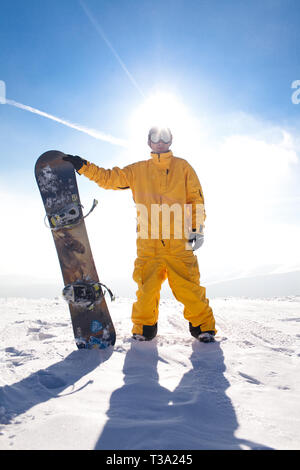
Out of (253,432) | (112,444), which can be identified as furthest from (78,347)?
(253,432)

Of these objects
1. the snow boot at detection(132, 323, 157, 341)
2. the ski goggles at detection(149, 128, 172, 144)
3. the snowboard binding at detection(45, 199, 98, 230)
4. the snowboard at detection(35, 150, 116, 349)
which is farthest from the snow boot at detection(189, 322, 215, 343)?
the ski goggles at detection(149, 128, 172, 144)

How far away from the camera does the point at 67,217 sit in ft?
9.32

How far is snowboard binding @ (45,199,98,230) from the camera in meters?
2.84

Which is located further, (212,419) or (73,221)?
(73,221)

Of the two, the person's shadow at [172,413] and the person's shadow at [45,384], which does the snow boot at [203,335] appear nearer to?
the person's shadow at [172,413]

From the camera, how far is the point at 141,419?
1293mm

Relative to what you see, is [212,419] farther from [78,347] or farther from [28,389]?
[78,347]

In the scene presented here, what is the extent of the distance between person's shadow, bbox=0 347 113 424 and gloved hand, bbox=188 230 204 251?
1.51 meters

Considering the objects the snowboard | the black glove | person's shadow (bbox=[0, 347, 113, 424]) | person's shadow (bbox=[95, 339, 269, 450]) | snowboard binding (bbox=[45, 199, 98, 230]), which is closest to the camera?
person's shadow (bbox=[95, 339, 269, 450])

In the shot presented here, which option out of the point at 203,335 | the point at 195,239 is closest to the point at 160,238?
the point at 195,239

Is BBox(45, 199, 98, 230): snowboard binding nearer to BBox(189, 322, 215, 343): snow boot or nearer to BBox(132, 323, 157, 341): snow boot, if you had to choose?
Answer: BBox(132, 323, 157, 341): snow boot

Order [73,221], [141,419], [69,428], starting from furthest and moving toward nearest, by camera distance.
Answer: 1. [73,221]
2. [141,419]
3. [69,428]

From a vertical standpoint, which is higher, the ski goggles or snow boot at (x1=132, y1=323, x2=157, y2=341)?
the ski goggles

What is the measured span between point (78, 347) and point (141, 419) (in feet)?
5.01
